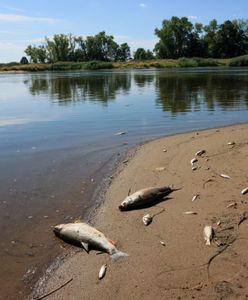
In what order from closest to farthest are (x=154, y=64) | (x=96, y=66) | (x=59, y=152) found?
1. (x=59, y=152)
2. (x=154, y=64)
3. (x=96, y=66)

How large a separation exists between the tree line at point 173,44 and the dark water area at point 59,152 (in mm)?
121001

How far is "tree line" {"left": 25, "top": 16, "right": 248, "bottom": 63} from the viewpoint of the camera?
142250 mm

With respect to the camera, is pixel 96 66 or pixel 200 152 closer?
pixel 200 152

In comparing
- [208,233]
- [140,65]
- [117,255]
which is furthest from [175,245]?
[140,65]

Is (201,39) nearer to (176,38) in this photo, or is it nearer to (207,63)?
(176,38)

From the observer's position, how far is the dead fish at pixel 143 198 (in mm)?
8055

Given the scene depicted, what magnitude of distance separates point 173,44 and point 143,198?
14364 cm

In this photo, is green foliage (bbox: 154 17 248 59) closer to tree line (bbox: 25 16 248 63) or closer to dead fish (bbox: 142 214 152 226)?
tree line (bbox: 25 16 248 63)

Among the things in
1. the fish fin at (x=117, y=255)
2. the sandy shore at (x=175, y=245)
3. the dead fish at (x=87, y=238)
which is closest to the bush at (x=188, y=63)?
the sandy shore at (x=175, y=245)

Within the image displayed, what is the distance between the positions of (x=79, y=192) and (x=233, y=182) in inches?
132

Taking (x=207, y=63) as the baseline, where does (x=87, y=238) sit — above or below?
below

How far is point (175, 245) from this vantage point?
6.39 meters

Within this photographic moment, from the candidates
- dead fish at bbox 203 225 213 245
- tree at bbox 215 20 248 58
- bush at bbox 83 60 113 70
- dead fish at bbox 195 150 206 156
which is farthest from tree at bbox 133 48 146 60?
dead fish at bbox 203 225 213 245

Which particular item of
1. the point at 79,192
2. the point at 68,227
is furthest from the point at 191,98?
the point at 68,227
